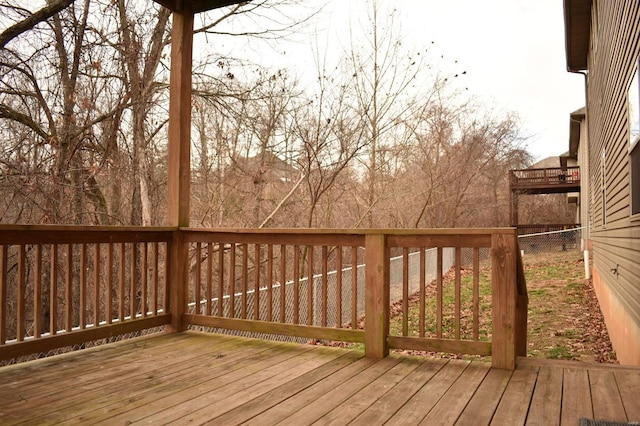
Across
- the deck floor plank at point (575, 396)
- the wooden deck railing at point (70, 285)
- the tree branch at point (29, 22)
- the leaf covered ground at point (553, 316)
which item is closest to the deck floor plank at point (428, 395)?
the deck floor plank at point (575, 396)

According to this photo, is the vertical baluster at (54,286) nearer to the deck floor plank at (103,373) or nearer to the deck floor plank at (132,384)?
the deck floor plank at (103,373)

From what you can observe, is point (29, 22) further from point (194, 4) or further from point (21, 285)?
point (21, 285)

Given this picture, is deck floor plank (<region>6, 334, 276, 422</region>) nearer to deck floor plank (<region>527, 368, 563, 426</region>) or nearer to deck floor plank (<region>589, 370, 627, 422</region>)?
deck floor plank (<region>527, 368, 563, 426</region>)

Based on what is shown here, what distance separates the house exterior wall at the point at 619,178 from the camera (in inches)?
176

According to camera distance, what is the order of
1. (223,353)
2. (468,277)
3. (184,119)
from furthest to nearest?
(468,277)
(184,119)
(223,353)

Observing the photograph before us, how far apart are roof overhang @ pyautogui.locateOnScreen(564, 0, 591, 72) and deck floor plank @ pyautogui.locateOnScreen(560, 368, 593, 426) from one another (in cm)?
760

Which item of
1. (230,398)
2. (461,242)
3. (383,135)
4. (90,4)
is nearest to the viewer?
(230,398)

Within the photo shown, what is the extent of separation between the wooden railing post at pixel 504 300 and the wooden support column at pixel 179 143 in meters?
2.53

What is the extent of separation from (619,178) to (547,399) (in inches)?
155

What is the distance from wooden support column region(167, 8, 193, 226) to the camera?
4.36m

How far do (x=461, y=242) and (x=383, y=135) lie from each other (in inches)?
251

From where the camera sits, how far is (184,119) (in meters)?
4.39

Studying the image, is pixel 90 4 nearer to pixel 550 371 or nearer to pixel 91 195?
pixel 91 195

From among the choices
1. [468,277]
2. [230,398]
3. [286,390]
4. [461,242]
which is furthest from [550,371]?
[468,277]
